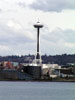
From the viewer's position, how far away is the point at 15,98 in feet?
433

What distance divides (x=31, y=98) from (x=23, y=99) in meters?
5.82

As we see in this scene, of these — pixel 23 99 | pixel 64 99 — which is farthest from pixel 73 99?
pixel 23 99

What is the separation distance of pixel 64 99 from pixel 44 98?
547 cm

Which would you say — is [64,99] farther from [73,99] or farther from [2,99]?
[2,99]

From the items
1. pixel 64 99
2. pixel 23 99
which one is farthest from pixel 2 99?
pixel 64 99

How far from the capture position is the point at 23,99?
129125mm

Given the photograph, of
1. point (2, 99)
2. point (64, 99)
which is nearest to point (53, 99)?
point (64, 99)

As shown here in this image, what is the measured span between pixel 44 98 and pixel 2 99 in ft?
34.6

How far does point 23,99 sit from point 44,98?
7.47m

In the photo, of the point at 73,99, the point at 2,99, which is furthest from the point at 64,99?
the point at 2,99

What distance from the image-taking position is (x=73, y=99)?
132 metres

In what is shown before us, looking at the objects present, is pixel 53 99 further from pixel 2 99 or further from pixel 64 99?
pixel 2 99

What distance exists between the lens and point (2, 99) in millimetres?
128625
